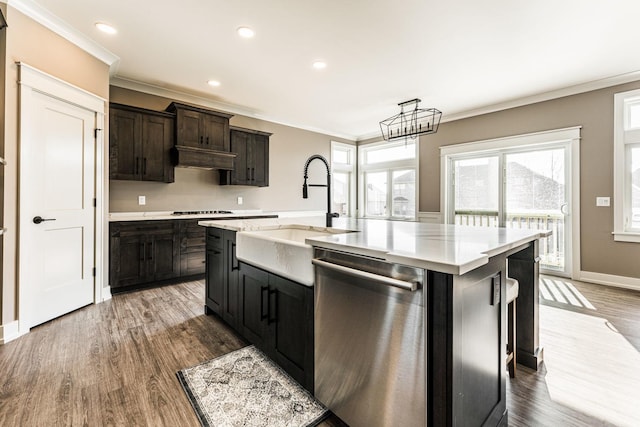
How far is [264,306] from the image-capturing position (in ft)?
6.18

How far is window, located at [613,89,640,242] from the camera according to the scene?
3584mm

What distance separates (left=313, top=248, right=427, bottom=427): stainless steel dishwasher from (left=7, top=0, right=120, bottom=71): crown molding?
321cm

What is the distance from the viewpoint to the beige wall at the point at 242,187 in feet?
12.8

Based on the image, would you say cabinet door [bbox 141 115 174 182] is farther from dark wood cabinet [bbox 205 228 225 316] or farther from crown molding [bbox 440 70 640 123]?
crown molding [bbox 440 70 640 123]

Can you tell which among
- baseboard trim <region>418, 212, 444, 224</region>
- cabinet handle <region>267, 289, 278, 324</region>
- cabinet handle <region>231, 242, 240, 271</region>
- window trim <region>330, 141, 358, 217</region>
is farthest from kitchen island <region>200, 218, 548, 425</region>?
window trim <region>330, 141, 358, 217</region>

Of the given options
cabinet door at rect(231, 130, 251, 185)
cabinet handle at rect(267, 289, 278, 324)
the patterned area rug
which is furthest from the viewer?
cabinet door at rect(231, 130, 251, 185)

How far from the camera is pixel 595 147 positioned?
3832 mm

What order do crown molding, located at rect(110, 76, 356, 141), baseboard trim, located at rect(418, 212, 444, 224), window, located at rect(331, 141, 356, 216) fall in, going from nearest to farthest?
crown molding, located at rect(110, 76, 356, 141) < baseboard trim, located at rect(418, 212, 444, 224) < window, located at rect(331, 141, 356, 216)

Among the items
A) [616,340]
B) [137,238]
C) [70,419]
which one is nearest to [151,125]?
[137,238]

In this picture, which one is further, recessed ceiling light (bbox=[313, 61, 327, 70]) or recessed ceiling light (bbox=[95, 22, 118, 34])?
recessed ceiling light (bbox=[313, 61, 327, 70])

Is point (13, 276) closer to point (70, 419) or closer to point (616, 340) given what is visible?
point (70, 419)

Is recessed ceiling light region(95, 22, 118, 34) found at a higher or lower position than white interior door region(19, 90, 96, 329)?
higher

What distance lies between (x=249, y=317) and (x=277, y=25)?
8.52ft

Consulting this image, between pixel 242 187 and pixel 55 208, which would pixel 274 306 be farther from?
pixel 242 187
